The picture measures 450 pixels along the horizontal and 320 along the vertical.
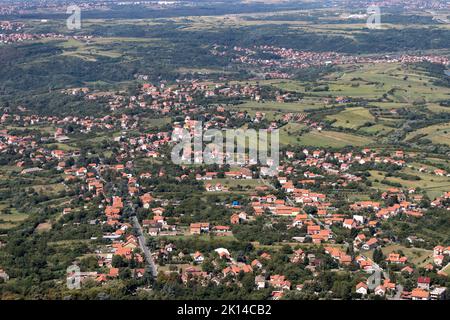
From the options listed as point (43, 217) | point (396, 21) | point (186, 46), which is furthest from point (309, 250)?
point (396, 21)

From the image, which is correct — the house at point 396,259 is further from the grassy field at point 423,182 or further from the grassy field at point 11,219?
the grassy field at point 11,219

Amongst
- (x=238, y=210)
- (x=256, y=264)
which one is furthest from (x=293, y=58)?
(x=256, y=264)

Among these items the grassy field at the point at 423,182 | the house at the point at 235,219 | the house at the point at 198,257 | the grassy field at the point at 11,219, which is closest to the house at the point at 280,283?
the house at the point at 198,257

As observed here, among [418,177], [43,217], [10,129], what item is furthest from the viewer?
[10,129]

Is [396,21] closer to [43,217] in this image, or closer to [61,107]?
[61,107]

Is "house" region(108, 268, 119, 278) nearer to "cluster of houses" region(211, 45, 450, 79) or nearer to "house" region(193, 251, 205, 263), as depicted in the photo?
"house" region(193, 251, 205, 263)

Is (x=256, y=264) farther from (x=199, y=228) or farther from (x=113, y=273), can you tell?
(x=199, y=228)
